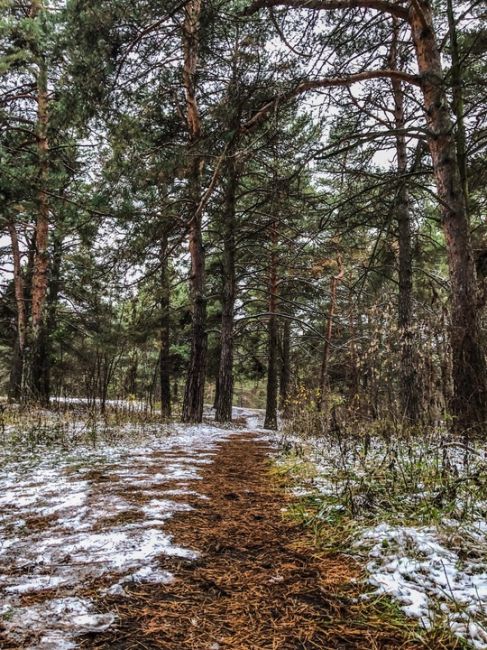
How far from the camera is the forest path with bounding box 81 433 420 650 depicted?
143 centimetres

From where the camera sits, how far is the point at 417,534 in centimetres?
207

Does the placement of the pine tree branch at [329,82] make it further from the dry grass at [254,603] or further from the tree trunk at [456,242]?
the dry grass at [254,603]

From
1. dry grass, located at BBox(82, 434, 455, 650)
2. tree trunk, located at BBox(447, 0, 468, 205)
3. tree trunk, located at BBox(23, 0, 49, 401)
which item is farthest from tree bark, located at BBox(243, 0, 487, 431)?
tree trunk, located at BBox(23, 0, 49, 401)

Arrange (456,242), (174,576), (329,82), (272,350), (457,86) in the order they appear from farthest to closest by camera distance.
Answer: (272,350), (329,82), (456,242), (457,86), (174,576)

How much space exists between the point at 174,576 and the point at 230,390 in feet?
33.0

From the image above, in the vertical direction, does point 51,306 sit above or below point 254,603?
above

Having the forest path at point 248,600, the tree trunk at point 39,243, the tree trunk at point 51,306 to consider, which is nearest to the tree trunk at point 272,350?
the tree trunk at point 39,243

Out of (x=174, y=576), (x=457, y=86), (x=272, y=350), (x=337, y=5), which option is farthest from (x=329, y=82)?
(x=272, y=350)

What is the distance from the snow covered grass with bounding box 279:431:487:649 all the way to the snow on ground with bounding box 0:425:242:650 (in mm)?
967

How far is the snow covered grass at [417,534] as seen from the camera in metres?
1.55

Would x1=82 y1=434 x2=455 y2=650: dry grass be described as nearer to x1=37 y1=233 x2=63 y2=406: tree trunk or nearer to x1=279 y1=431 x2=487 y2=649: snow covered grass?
x1=279 y1=431 x2=487 y2=649: snow covered grass

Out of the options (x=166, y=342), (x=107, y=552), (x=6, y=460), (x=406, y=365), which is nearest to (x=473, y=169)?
(x=406, y=365)

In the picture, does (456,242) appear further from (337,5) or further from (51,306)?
(51,306)

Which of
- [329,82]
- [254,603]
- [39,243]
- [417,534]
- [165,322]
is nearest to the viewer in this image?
[254,603]
